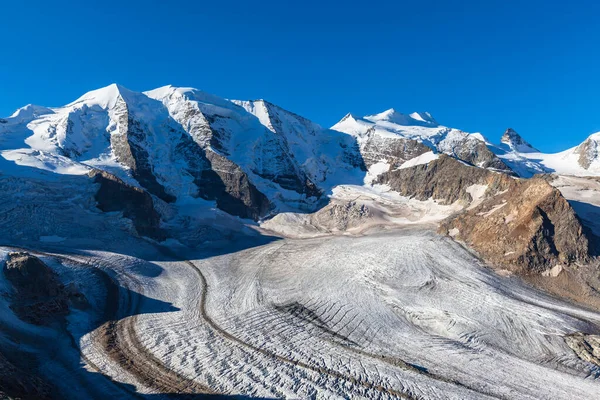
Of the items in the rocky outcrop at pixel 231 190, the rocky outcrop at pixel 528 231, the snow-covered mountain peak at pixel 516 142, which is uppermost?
the snow-covered mountain peak at pixel 516 142

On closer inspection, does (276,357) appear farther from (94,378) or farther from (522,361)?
(522,361)

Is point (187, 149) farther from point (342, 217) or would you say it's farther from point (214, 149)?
point (342, 217)

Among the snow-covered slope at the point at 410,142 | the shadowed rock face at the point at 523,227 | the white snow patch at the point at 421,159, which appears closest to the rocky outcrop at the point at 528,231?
the shadowed rock face at the point at 523,227

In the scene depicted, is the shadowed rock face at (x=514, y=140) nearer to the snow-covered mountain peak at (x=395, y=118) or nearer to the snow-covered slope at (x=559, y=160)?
the snow-covered slope at (x=559, y=160)

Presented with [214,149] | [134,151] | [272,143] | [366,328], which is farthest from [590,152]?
[134,151]

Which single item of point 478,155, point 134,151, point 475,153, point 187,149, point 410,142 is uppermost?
point 475,153

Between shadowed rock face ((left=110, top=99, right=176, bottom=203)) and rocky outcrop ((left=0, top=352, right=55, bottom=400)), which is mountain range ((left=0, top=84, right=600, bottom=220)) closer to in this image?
shadowed rock face ((left=110, top=99, right=176, bottom=203))

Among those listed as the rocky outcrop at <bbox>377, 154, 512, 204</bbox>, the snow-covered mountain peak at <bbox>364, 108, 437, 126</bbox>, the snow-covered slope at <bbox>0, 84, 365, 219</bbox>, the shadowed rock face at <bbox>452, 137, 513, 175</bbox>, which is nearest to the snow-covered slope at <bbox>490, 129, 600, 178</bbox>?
the shadowed rock face at <bbox>452, 137, 513, 175</bbox>
